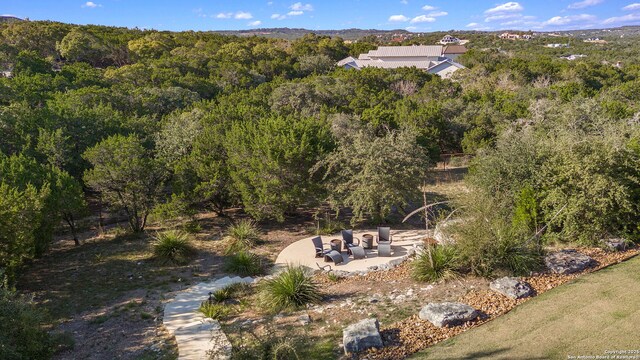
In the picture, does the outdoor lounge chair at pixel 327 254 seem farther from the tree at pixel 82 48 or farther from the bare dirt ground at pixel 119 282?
the tree at pixel 82 48

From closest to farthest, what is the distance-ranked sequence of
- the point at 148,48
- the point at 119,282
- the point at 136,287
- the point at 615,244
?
the point at 615,244 < the point at 136,287 < the point at 119,282 < the point at 148,48

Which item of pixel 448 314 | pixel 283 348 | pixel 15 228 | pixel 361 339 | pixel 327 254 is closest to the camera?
pixel 283 348

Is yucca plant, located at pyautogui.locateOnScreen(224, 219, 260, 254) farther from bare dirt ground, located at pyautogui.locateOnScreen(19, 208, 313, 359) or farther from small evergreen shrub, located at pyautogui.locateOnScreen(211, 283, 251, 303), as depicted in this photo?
small evergreen shrub, located at pyautogui.locateOnScreen(211, 283, 251, 303)

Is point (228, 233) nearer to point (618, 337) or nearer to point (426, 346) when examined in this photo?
point (426, 346)

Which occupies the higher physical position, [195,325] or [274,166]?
[274,166]

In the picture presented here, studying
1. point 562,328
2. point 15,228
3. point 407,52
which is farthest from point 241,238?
point 407,52

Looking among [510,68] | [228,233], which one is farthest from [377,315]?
[510,68]

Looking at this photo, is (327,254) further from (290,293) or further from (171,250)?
(171,250)

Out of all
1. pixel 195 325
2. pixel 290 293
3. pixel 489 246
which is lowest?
pixel 195 325
